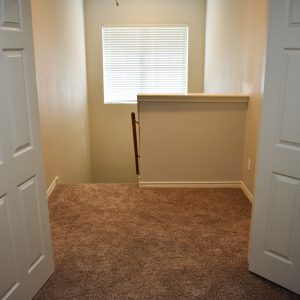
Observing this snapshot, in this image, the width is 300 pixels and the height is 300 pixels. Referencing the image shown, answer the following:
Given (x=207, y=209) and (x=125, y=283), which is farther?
(x=207, y=209)

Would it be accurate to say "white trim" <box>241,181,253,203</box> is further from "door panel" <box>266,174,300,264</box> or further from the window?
the window

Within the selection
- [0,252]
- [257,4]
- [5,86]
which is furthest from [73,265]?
[257,4]

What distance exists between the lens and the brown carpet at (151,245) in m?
2.39

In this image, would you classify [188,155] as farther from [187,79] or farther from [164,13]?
[164,13]

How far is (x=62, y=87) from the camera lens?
4742mm

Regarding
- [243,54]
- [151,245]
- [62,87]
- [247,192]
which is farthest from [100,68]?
[151,245]

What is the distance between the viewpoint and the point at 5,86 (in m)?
1.91

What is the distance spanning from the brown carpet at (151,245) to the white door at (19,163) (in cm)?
30

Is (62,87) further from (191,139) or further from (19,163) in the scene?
(19,163)

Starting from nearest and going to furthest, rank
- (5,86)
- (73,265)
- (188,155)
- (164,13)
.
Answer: (5,86) → (73,265) → (188,155) → (164,13)

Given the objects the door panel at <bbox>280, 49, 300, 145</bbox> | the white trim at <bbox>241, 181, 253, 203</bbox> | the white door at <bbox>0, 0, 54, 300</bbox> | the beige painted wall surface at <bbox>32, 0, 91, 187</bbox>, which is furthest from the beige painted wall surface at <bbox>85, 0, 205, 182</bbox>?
the door panel at <bbox>280, 49, 300, 145</bbox>

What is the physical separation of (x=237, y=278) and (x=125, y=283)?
2.55ft

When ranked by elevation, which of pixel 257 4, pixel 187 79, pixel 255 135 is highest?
pixel 257 4

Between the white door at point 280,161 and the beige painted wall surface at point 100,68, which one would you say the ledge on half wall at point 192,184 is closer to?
the white door at point 280,161
